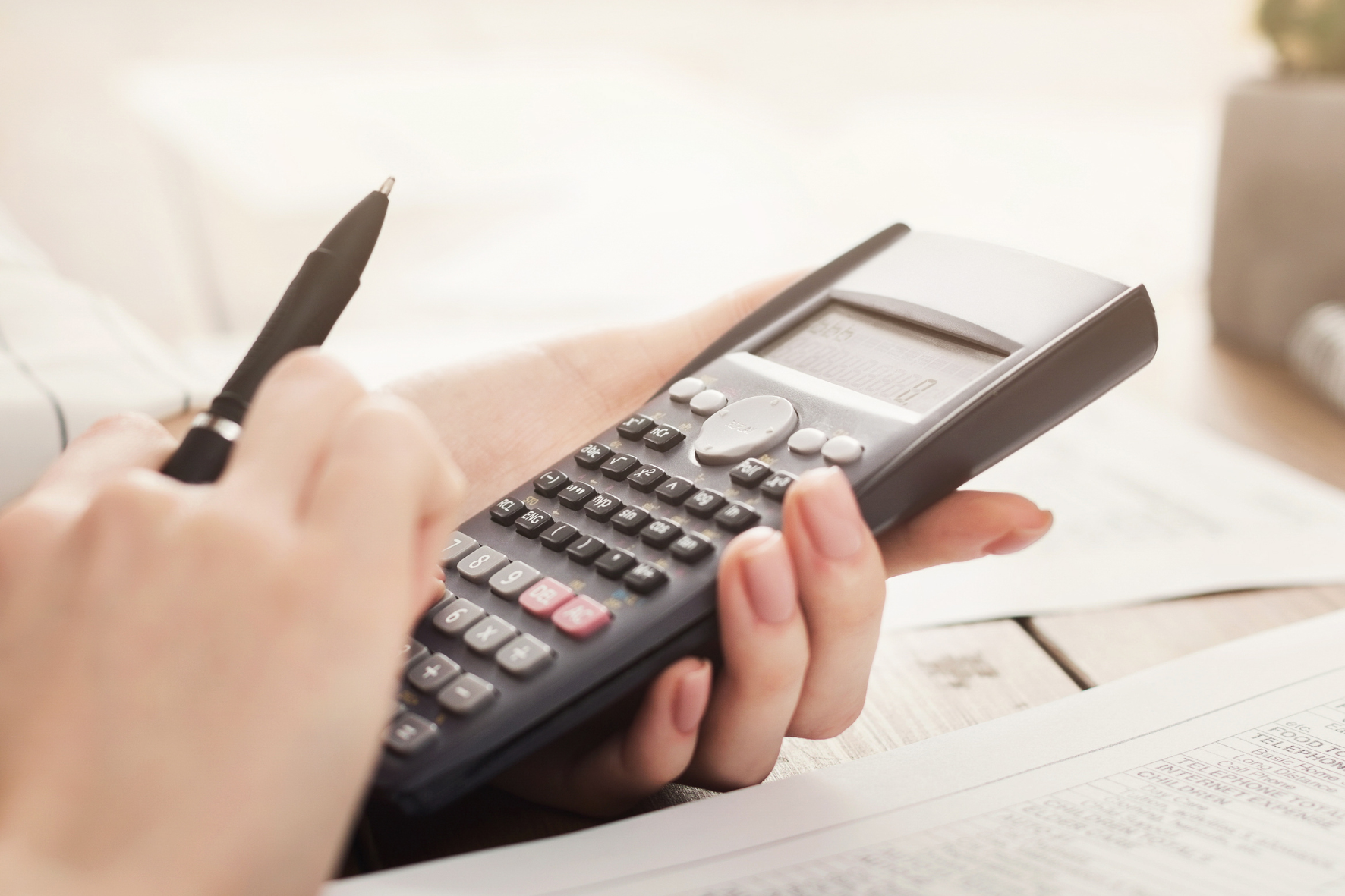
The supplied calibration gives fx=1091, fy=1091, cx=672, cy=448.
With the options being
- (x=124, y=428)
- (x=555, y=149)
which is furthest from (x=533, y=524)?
(x=555, y=149)

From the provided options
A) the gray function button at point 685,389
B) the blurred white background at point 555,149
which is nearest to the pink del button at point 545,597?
the gray function button at point 685,389

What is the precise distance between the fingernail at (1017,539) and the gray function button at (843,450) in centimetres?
6

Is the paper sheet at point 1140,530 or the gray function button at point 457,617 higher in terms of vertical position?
the gray function button at point 457,617

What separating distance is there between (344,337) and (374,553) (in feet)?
2.09

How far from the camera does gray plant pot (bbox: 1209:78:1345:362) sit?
63 cm

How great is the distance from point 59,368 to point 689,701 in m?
0.36

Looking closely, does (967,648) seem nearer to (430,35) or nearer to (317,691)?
(317,691)

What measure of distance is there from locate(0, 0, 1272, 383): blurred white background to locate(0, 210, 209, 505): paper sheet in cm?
19

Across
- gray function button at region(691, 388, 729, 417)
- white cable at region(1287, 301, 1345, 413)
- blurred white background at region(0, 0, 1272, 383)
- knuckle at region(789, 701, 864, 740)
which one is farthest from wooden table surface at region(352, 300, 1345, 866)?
blurred white background at region(0, 0, 1272, 383)

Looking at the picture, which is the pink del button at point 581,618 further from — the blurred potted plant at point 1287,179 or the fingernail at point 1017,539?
the blurred potted plant at point 1287,179

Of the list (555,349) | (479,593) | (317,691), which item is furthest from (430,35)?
(317,691)

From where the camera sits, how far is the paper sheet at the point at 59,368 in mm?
432

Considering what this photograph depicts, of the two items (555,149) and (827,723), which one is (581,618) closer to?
(827,723)

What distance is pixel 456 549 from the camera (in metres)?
0.36
